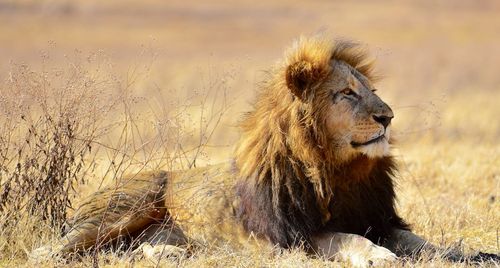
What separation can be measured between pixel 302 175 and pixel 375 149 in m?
0.49

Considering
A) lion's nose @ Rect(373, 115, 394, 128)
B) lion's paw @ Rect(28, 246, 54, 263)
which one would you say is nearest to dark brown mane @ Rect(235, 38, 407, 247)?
lion's nose @ Rect(373, 115, 394, 128)

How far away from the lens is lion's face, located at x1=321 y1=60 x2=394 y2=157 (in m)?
6.22

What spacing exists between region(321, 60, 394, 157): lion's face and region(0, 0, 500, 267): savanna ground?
689 mm

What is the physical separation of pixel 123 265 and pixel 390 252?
156cm

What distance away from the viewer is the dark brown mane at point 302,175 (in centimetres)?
635

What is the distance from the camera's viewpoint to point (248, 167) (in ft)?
21.6

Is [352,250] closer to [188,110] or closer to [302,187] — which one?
[302,187]

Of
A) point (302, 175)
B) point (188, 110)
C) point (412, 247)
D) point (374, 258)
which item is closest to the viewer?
point (374, 258)

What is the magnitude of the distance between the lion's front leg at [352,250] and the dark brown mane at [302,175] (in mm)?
97

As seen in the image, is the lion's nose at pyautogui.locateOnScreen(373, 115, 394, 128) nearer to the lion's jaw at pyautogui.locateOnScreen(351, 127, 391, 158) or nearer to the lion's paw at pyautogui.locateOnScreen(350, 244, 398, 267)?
the lion's jaw at pyautogui.locateOnScreen(351, 127, 391, 158)

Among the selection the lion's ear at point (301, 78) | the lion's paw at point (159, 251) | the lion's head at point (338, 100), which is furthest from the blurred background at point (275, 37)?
the lion's paw at point (159, 251)

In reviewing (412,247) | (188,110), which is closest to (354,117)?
(412,247)

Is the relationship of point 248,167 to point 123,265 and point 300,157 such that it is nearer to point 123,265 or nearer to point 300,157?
point 300,157

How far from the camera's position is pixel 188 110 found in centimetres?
1457
